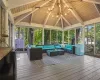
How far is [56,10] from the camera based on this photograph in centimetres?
966

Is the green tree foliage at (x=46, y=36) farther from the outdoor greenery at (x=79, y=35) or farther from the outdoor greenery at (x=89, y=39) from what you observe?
the outdoor greenery at (x=89, y=39)

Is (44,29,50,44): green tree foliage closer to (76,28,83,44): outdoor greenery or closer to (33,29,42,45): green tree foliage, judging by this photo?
(33,29,42,45): green tree foliage

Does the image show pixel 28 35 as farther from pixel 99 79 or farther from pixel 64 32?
pixel 99 79

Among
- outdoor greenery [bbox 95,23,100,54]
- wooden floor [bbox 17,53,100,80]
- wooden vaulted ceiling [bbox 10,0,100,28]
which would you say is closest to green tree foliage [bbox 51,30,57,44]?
wooden vaulted ceiling [bbox 10,0,100,28]

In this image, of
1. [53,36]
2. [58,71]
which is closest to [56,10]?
[53,36]

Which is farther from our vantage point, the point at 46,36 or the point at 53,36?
the point at 53,36

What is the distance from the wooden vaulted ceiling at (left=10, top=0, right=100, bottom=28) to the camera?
7.70 m

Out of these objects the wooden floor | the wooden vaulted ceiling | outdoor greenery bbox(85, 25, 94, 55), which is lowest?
the wooden floor

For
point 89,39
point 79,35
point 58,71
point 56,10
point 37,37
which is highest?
point 56,10

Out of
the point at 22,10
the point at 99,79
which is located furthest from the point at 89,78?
the point at 22,10

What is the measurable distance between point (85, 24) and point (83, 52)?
245cm

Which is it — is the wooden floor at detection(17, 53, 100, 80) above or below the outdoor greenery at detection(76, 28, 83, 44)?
below

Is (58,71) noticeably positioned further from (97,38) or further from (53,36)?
(53,36)

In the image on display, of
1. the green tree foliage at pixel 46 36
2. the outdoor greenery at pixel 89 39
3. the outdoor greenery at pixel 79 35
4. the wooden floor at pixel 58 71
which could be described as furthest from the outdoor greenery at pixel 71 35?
the wooden floor at pixel 58 71
